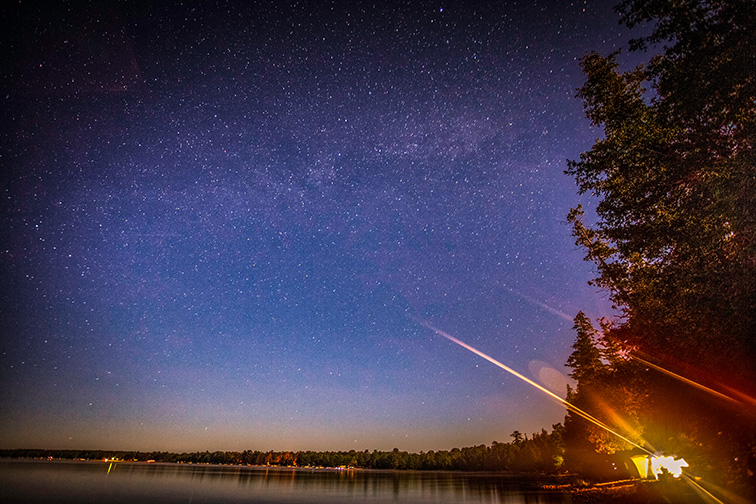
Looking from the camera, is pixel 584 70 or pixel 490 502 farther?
pixel 490 502

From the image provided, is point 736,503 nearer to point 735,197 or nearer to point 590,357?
point 735,197

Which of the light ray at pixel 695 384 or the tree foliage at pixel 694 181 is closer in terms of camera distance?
the tree foliage at pixel 694 181

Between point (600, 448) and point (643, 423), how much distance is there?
6.45m

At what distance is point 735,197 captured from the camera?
368 inches

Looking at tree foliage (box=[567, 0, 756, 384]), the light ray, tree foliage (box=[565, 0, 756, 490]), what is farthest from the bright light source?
tree foliage (box=[567, 0, 756, 384])

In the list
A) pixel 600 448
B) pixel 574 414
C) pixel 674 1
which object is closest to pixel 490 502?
pixel 600 448

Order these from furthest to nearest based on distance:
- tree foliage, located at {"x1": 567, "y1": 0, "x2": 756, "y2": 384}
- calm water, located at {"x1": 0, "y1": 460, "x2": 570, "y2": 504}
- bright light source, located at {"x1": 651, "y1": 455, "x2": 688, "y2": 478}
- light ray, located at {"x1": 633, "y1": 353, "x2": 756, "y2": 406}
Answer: calm water, located at {"x1": 0, "y1": 460, "x2": 570, "y2": 504}
bright light source, located at {"x1": 651, "y1": 455, "x2": 688, "y2": 478}
light ray, located at {"x1": 633, "y1": 353, "x2": 756, "y2": 406}
tree foliage, located at {"x1": 567, "y1": 0, "x2": 756, "y2": 384}

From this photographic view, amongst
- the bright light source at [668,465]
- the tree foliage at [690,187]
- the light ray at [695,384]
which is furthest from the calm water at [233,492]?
the tree foliage at [690,187]

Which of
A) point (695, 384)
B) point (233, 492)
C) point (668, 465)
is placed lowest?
point (233, 492)

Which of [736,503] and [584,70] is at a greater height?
[584,70]

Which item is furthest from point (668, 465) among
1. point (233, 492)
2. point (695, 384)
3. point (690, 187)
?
point (233, 492)

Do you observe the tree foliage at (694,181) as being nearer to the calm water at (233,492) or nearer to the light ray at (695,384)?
the light ray at (695,384)

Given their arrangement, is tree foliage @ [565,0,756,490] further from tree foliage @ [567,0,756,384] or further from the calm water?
the calm water

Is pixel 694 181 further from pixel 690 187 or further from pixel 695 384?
pixel 695 384
